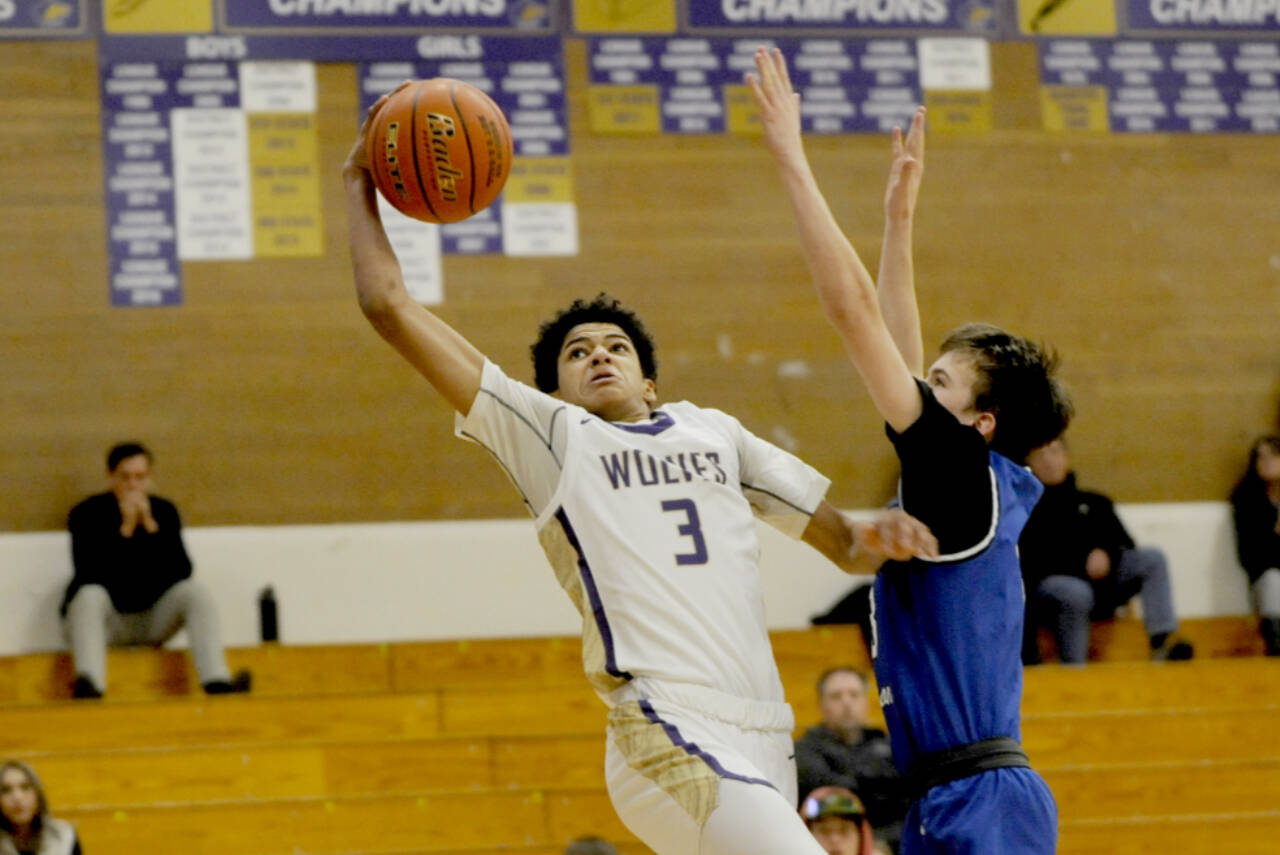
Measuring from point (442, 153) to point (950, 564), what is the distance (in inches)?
55.0

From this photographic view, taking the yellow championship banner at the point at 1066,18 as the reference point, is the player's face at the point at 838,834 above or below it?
below

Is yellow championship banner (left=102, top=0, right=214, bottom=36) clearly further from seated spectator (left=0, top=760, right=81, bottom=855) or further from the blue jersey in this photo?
the blue jersey

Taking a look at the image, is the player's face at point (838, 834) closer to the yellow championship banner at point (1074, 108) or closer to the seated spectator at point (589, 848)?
the seated spectator at point (589, 848)

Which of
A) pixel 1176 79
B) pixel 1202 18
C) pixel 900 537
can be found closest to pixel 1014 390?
pixel 900 537

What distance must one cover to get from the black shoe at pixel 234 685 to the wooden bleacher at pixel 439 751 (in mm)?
200

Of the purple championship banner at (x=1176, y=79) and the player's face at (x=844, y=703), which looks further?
the purple championship banner at (x=1176, y=79)

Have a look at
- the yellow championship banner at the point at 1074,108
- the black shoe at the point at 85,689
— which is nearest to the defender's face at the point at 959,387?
the black shoe at the point at 85,689

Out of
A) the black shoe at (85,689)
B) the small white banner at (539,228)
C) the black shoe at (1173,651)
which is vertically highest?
the small white banner at (539,228)

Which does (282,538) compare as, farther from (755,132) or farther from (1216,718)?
(1216,718)

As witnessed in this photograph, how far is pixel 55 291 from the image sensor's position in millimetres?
8406

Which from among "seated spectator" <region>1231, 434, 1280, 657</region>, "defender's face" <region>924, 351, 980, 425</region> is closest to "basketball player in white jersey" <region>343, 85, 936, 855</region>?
"defender's face" <region>924, 351, 980, 425</region>

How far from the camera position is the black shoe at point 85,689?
7301 mm

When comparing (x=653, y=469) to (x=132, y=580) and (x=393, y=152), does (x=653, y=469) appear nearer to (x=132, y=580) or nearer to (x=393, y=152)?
(x=393, y=152)

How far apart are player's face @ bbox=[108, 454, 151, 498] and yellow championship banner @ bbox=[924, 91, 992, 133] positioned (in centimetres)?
449
